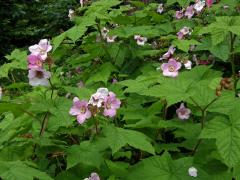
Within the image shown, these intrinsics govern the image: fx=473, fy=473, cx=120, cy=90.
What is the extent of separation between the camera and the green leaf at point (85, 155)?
181cm

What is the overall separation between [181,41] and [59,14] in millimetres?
8770

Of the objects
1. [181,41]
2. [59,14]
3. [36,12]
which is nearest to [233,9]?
[181,41]

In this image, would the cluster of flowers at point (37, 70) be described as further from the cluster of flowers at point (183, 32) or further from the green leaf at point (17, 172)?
the cluster of flowers at point (183, 32)

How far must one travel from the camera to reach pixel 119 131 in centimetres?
179

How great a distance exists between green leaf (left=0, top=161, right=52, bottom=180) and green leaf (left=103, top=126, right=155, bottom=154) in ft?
0.95

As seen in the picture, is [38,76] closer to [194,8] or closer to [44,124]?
[44,124]

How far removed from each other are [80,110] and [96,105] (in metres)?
0.07

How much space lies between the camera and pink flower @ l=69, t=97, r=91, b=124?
1.86m

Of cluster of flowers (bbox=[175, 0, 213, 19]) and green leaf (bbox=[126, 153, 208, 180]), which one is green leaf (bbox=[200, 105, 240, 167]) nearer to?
green leaf (bbox=[126, 153, 208, 180])

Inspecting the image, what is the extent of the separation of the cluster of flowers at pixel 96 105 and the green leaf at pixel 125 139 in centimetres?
9

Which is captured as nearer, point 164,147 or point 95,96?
point 95,96

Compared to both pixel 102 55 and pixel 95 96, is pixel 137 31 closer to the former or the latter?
pixel 102 55

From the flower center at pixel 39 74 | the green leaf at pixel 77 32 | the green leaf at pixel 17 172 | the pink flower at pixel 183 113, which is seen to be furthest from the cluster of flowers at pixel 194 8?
the green leaf at pixel 17 172

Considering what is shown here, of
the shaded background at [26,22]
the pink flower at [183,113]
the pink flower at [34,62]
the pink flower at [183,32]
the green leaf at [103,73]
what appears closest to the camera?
the pink flower at [34,62]
